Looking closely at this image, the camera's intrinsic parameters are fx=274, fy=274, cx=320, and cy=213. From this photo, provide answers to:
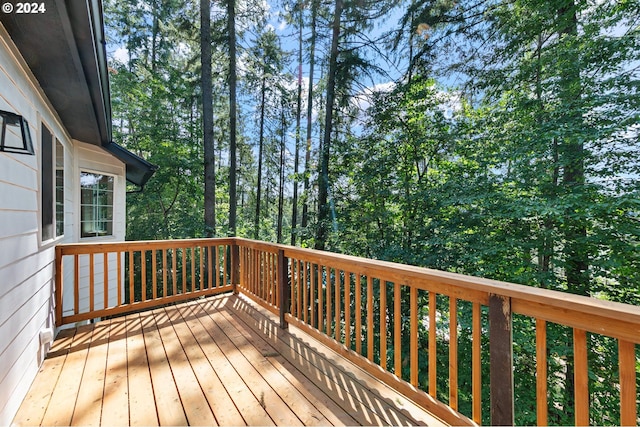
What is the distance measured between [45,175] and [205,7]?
19.5 feet

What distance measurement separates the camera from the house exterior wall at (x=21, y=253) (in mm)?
1563

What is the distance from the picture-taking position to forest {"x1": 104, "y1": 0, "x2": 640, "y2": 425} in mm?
4055

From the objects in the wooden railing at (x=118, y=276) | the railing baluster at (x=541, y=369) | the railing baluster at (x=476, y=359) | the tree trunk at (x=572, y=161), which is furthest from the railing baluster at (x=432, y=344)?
the tree trunk at (x=572, y=161)

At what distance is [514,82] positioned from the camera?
16.4 ft

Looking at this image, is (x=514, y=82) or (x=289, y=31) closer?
(x=514, y=82)

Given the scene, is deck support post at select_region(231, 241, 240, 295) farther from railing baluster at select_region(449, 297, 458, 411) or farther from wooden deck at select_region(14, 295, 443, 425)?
railing baluster at select_region(449, 297, 458, 411)

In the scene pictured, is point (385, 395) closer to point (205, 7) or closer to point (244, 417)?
point (244, 417)

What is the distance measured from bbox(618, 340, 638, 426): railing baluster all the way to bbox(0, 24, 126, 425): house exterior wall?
2.87 meters

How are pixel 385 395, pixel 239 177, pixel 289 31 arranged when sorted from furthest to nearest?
pixel 239 177, pixel 289 31, pixel 385 395

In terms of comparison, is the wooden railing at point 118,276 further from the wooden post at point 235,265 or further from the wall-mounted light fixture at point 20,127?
the wall-mounted light fixture at point 20,127

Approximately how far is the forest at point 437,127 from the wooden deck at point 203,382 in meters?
3.78

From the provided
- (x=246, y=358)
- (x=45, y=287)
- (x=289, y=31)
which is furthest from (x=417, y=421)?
(x=289, y=31)

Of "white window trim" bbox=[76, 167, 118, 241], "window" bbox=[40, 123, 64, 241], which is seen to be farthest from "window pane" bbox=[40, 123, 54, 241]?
"white window trim" bbox=[76, 167, 118, 241]

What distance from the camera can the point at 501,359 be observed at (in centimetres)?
134
